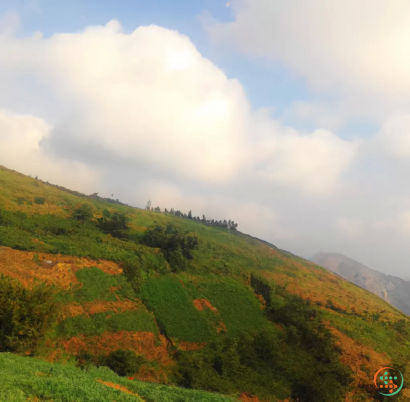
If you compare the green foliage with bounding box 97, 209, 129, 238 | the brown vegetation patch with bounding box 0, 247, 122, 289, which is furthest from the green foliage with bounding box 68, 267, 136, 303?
the green foliage with bounding box 97, 209, 129, 238

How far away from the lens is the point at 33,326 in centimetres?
2056

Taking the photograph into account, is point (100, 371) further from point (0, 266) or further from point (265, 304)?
point (265, 304)

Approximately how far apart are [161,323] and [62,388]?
1944 cm

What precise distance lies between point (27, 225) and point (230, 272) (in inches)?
1370

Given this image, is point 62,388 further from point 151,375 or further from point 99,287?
point 99,287

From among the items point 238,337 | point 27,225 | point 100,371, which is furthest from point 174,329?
point 27,225

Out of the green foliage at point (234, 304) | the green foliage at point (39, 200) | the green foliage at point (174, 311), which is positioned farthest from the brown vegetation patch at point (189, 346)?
the green foliage at point (39, 200)

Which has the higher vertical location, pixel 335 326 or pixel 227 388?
pixel 335 326

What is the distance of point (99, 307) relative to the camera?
29.5m

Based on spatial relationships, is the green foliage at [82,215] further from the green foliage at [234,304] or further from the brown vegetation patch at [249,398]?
the brown vegetation patch at [249,398]

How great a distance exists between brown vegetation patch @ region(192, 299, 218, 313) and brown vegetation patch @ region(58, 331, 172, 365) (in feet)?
24.2

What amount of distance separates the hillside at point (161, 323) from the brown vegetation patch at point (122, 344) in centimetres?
11

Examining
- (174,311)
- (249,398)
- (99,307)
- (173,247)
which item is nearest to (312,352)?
(249,398)

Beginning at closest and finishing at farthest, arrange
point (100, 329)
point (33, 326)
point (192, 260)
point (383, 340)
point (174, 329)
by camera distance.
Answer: point (33, 326)
point (100, 329)
point (174, 329)
point (383, 340)
point (192, 260)
